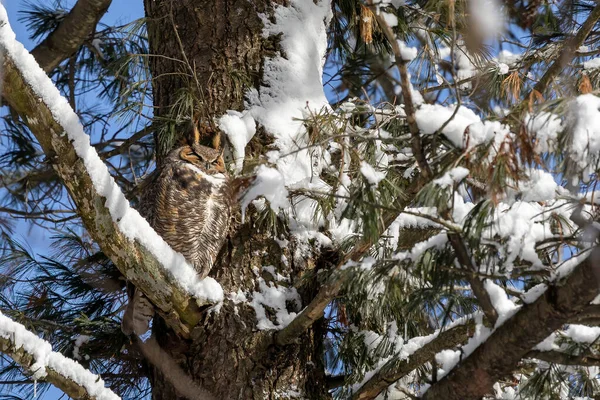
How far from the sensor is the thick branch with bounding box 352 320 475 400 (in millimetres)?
1925

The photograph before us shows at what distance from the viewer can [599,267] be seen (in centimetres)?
140

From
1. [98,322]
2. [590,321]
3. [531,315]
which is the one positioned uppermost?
[98,322]

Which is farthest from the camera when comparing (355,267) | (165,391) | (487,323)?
(165,391)

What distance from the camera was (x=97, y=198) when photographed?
1905 millimetres

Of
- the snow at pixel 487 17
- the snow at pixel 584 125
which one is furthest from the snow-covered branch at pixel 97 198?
the snow at pixel 584 125

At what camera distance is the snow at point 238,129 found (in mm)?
2494

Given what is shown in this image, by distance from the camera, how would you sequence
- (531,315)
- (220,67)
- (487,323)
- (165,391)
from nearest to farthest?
(531,315), (487,323), (165,391), (220,67)

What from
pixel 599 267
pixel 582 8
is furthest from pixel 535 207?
pixel 582 8

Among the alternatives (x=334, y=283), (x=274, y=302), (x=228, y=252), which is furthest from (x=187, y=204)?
(x=334, y=283)

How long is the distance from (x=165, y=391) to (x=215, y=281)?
0.37m

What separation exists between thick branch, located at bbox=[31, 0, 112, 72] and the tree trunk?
1.52 ft

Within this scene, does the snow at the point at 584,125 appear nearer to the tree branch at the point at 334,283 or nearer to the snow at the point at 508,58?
the tree branch at the point at 334,283

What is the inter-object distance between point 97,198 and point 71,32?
1.66 m

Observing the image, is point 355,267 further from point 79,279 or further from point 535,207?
point 79,279
